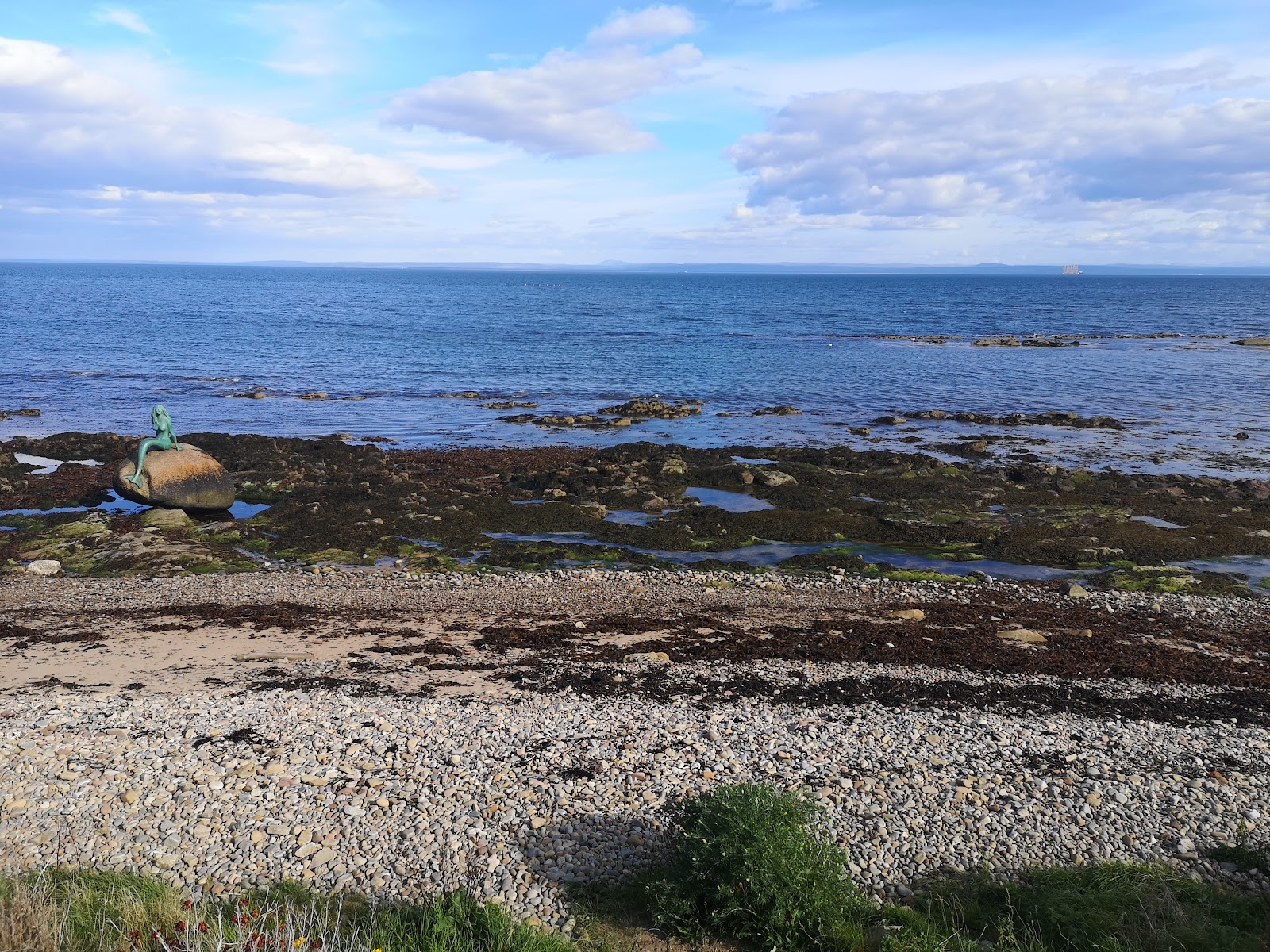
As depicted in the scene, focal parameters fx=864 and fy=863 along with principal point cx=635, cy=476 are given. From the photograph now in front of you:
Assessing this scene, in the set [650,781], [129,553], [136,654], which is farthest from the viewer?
[129,553]

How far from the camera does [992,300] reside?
149 meters

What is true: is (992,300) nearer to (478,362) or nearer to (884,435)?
(478,362)

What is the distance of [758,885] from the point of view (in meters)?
7.55

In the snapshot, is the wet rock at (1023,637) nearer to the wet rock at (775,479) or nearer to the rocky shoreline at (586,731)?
the rocky shoreline at (586,731)

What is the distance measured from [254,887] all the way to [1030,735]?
9.42m

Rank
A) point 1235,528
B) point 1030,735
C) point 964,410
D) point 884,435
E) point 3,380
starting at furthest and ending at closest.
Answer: point 3,380 → point 964,410 → point 884,435 → point 1235,528 → point 1030,735

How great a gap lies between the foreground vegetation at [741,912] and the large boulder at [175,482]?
62.9ft

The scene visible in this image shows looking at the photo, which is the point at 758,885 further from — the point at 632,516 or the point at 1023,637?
the point at 632,516

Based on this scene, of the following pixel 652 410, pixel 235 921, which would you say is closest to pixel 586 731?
pixel 235 921

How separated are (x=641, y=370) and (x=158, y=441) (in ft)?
131

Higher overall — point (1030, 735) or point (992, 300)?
point (992, 300)

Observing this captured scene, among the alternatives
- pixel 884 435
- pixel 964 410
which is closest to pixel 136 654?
pixel 884 435

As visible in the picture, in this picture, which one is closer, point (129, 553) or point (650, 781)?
point (650, 781)

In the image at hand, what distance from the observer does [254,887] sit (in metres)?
8.04
